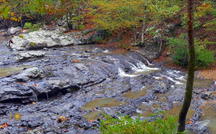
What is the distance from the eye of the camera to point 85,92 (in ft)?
37.6

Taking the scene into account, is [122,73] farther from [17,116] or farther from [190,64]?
[190,64]

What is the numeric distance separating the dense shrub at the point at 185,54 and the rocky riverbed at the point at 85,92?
1.08m

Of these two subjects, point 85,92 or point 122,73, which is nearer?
point 85,92

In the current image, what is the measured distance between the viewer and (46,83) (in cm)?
1132

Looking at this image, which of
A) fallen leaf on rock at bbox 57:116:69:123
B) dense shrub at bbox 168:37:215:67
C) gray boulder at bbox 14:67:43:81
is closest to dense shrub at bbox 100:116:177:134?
fallen leaf on rock at bbox 57:116:69:123

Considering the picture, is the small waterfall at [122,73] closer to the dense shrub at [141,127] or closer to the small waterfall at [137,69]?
the small waterfall at [137,69]

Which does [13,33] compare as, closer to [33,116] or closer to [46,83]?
[46,83]

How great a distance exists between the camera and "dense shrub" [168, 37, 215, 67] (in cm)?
1505

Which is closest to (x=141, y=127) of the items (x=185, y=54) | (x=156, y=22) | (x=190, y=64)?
(x=190, y=64)

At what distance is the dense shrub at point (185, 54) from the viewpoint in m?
15.0

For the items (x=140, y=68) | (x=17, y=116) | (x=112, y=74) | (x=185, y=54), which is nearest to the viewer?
(x=17, y=116)

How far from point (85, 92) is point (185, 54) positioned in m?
7.34

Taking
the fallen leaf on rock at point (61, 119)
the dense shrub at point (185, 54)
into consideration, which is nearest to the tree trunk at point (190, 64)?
the fallen leaf on rock at point (61, 119)

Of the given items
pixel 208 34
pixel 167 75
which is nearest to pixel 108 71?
pixel 167 75
